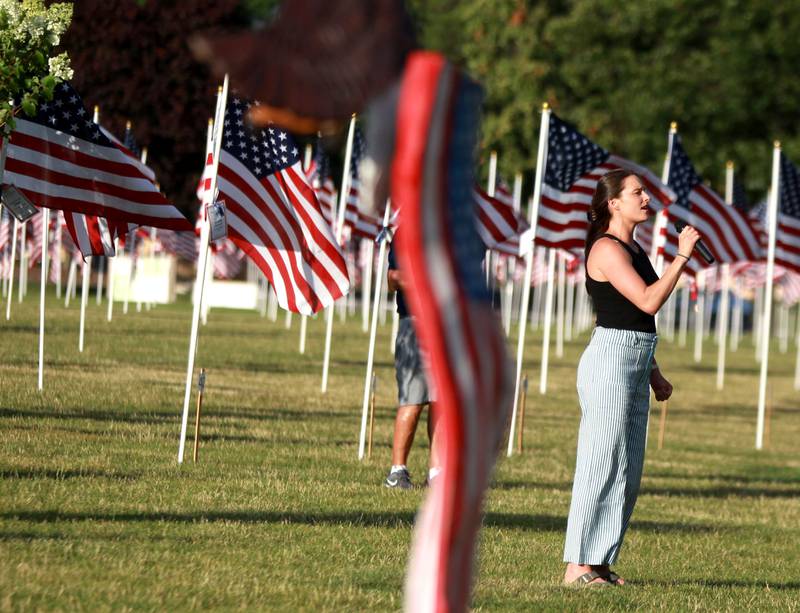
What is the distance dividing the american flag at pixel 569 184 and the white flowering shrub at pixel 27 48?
27.6 ft

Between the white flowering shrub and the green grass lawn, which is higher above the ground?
the white flowering shrub

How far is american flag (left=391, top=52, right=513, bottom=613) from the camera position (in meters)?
4.07

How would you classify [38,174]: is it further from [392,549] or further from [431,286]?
[431,286]

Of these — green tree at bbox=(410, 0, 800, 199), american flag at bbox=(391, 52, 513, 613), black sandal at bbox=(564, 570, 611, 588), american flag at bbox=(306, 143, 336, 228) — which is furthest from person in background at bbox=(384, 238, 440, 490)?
green tree at bbox=(410, 0, 800, 199)

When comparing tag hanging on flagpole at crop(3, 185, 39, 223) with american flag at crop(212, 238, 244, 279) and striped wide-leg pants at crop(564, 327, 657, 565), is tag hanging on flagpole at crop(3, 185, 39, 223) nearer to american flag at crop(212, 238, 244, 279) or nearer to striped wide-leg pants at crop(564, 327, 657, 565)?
striped wide-leg pants at crop(564, 327, 657, 565)

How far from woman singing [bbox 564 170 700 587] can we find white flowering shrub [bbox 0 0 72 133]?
13.3 feet

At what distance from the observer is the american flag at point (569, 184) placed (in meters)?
18.2

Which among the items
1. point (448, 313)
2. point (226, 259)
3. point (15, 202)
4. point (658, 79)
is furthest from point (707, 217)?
point (658, 79)

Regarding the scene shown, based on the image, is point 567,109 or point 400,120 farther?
point 567,109

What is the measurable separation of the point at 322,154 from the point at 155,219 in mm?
16051

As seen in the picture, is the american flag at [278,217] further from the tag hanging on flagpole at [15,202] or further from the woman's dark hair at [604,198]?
the woman's dark hair at [604,198]

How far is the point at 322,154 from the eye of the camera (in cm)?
2930

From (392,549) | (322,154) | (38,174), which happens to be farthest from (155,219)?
(322,154)

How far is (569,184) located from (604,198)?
32.4ft
